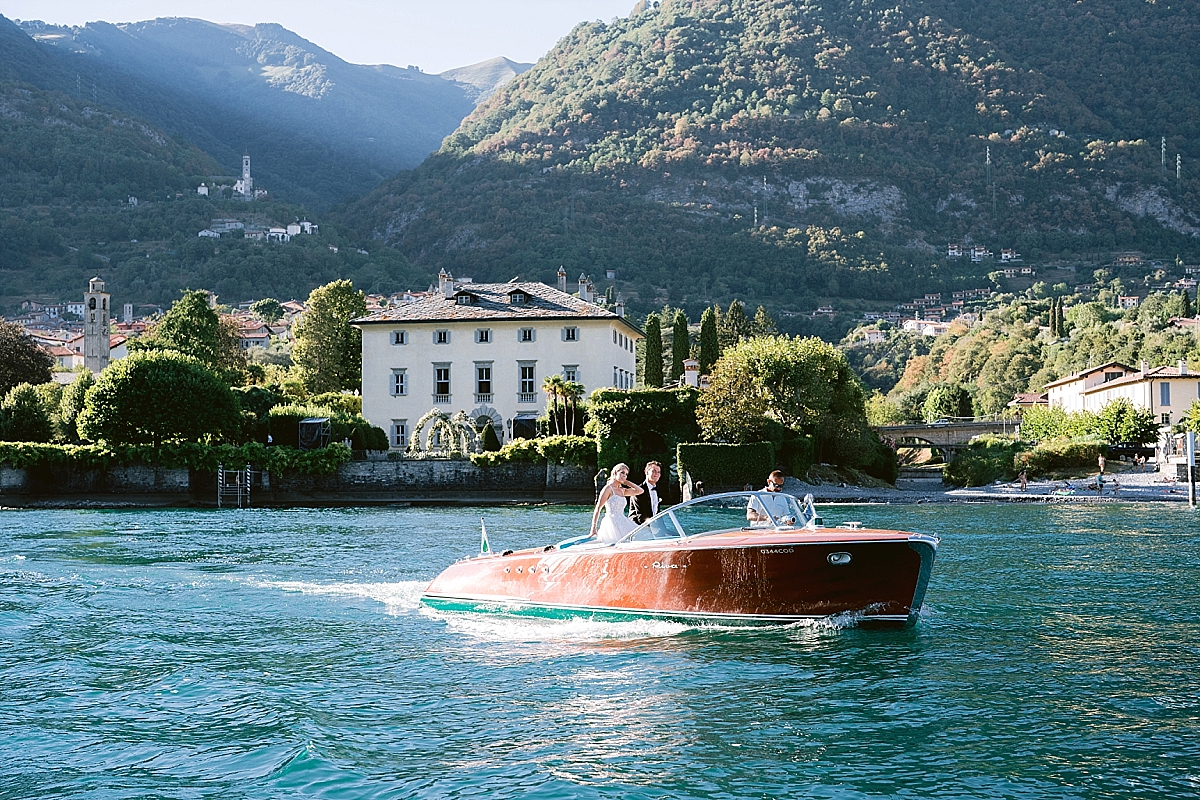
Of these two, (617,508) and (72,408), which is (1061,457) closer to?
(72,408)

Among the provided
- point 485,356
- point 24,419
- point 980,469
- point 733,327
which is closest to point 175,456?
point 24,419

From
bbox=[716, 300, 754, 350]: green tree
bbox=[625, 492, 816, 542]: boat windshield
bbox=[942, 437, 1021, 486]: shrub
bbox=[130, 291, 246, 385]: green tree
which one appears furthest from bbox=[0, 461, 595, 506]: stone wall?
bbox=[716, 300, 754, 350]: green tree

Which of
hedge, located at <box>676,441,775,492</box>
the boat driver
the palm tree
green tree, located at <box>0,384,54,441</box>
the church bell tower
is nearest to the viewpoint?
the boat driver

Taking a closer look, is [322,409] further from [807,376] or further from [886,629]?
[886,629]

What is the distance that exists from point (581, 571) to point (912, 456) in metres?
115

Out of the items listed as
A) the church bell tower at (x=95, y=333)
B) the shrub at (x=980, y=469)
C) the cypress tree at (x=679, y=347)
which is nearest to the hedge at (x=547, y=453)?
the shrub at (x=980, y=469)

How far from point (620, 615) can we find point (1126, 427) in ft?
251

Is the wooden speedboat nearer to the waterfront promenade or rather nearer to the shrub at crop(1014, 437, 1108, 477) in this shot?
the waterfront promenade

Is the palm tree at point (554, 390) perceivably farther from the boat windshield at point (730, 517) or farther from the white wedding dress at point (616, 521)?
the boat windshield at point (730, 517)

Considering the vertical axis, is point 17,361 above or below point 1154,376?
above

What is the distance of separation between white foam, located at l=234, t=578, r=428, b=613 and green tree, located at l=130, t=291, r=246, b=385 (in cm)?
5974

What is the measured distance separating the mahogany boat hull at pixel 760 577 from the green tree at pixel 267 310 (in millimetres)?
157831

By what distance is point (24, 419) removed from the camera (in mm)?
63781

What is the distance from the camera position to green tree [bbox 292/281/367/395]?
82.2 metres
